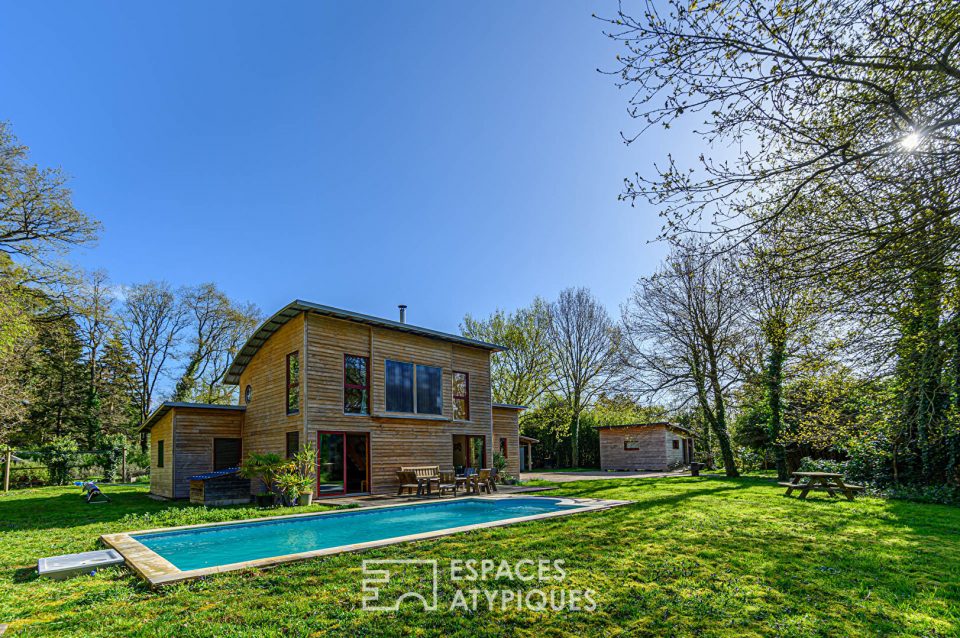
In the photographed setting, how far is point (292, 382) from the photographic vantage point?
46.4ft

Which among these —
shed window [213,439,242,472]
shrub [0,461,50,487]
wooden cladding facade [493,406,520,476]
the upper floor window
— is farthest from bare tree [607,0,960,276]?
shrub [0,461,50,487]

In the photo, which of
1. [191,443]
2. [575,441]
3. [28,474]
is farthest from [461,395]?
[28,474]

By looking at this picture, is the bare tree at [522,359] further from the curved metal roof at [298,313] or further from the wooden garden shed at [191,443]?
the wooden garden shed at [191,443]

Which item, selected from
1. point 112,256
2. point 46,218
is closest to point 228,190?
point 46,218

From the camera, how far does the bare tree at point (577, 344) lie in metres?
29.8

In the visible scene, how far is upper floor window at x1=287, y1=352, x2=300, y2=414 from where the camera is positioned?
13931mm

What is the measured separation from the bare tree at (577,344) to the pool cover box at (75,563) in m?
25.5

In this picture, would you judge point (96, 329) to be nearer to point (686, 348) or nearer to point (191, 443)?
point (191, 443)

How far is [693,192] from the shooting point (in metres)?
3.93

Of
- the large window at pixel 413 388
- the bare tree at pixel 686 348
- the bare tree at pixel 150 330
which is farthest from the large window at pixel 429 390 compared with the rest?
the bare tree at pixel 150 330

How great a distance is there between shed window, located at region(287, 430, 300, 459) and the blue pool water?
393 centimetres

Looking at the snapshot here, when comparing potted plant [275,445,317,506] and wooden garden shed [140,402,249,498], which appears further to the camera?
wooden garden shed [140,402,249,498]

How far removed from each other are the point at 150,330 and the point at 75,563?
88.3 feet

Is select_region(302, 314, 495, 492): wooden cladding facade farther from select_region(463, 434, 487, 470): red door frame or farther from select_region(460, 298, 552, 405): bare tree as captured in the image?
select_region(460, 298, 552, 405): bare tree
